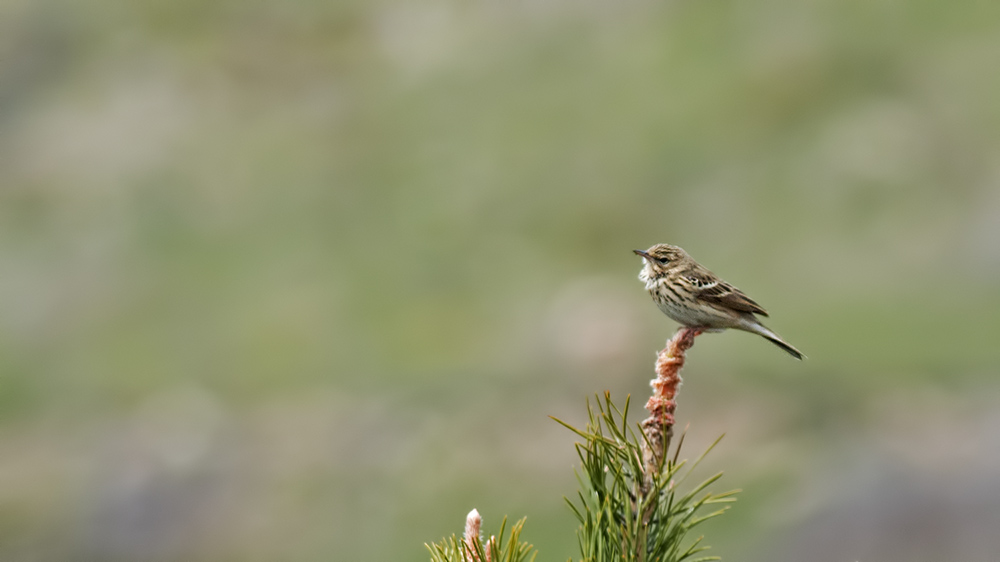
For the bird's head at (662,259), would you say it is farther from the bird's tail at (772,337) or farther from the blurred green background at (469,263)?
the blurred green background at (469,263)

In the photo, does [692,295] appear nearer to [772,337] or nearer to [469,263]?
[772,337]

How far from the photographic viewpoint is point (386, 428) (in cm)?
1998

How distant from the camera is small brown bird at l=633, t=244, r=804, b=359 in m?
4.98

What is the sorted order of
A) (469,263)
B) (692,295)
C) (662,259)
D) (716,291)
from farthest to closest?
1. (469,263)
2. (662,259)
3. (716,291)
4. (692,295)

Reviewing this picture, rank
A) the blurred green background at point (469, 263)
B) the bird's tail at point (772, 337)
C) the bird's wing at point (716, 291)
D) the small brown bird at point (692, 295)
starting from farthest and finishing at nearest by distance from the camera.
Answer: the blurred green background at point (469, 263) → the bird's tail at point (772, 337) → the bird's wing at point (716, 291) → the small brown bird at point (692, 295)

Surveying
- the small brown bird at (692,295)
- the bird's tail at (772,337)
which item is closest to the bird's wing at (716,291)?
the small brown bird at (692,295)

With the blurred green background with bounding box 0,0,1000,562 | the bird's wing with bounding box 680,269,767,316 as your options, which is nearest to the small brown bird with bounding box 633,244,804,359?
the bird's wing with bounding box 680,269,767,316

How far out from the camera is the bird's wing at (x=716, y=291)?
509 centimetres

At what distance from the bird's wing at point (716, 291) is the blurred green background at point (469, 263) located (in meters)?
10.8

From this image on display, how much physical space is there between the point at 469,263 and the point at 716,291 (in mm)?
19638

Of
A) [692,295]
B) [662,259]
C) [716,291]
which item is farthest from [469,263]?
[692,295]

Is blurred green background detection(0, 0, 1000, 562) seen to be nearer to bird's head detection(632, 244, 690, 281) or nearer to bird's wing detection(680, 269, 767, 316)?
bird's wing detection(680, 269, 767, 316)

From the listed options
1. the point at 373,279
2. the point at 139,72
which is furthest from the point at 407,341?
the point at 139,72

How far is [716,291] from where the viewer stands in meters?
5.21
